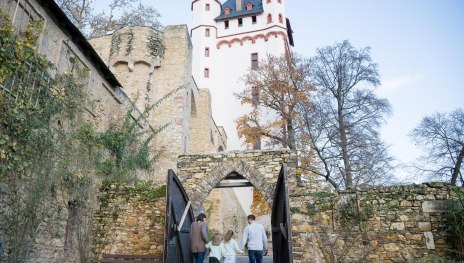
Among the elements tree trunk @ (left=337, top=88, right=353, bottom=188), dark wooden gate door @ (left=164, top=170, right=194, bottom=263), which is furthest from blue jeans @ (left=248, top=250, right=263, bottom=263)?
tree trunk @ (left=337, top=88, right=353, bottom=188)

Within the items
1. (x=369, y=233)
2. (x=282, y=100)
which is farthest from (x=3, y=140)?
(x=282, y=100)

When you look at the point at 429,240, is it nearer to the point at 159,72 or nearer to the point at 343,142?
the point at 343,142

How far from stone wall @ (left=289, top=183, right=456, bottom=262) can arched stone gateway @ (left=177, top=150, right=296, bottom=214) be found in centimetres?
135

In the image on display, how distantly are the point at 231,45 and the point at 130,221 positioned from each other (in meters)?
23.4

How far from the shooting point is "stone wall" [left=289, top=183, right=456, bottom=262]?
23.0ft

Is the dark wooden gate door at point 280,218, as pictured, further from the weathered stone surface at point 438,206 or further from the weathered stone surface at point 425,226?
the weathered stone surface at point 438,206

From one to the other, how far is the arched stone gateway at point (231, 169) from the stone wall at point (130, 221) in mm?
974

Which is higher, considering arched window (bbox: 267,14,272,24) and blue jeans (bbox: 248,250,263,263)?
arched window (bbox: 267,14,272,24)

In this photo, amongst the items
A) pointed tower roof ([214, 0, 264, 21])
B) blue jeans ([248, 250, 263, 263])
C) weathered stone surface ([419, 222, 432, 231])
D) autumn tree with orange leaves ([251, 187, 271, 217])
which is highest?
pointed tower roof ([214, 0, 264, 21])

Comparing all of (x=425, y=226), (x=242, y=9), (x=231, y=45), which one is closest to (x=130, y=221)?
(x=425, y=226)

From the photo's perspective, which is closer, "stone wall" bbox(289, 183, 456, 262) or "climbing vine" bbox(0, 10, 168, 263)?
"climbing vine" bbox(0, 10, 168, 263)

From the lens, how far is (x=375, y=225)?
7301mm

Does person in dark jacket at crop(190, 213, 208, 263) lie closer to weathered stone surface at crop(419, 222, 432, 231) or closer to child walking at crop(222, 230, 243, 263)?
child walking at crop(222, 230, 243, 263)

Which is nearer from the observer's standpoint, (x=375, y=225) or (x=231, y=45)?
(x=375, y=225)
